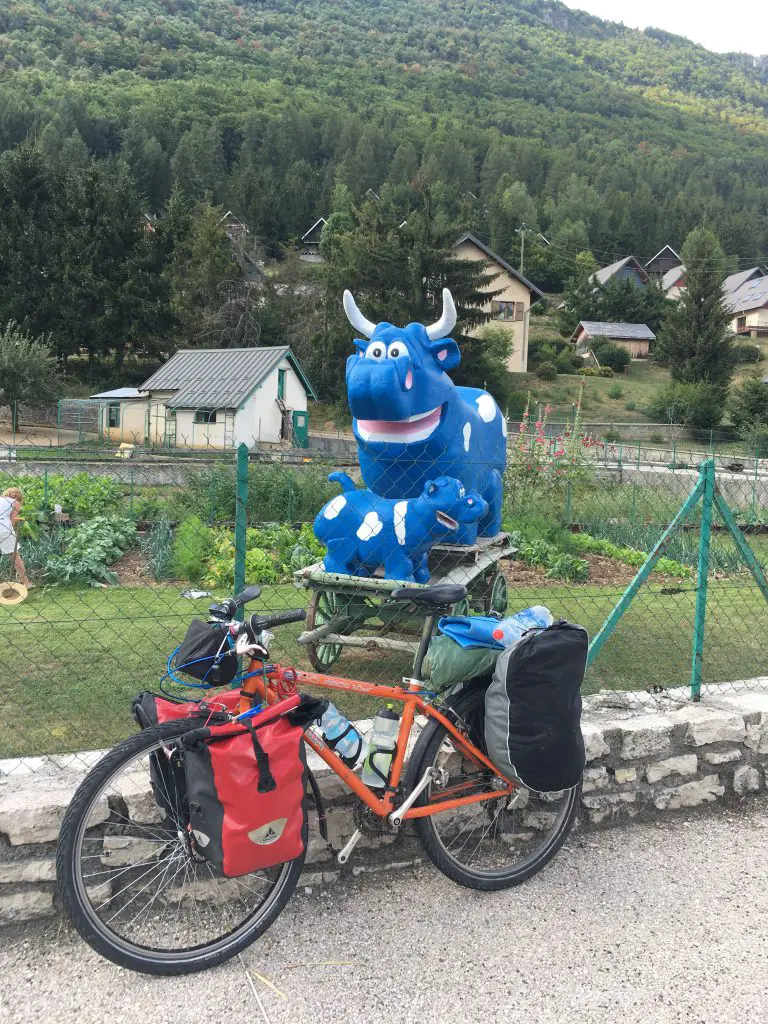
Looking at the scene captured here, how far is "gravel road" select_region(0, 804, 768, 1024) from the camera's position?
2.64 metres

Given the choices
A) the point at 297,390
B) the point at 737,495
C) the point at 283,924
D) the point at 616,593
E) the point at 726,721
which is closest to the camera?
the point at 283,924

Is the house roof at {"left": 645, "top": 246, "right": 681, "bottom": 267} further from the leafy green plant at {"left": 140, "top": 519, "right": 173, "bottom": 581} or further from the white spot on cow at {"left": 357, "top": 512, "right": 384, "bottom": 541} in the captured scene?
the white spot on cow at {"left": 357, "top": 512, "right": 384, "bottom": 541}

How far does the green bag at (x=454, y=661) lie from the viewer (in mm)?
3238

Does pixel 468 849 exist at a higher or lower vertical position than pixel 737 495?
higher

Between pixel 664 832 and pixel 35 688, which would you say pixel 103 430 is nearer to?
pixel 35 688

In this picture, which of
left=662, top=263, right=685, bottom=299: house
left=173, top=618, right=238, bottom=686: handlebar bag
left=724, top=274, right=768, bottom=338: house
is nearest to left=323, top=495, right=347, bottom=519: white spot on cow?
left=173, top=618, right=238, bottom=686: handlebar bag

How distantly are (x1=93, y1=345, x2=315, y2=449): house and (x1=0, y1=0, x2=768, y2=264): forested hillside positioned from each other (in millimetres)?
16766

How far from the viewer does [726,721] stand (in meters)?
4.20

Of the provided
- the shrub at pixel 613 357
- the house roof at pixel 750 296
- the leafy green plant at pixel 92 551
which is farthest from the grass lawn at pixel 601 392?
the leafy green plant at pixel 92 551

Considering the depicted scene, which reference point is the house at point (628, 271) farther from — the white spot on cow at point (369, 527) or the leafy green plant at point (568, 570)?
the white spot on cow at point (369, 527)

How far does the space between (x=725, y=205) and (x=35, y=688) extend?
112 m

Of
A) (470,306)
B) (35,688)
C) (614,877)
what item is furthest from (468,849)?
(470,306)

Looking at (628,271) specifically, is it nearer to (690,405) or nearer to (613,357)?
(613,357)

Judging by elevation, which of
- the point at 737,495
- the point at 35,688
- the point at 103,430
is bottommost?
the point at 103,430
